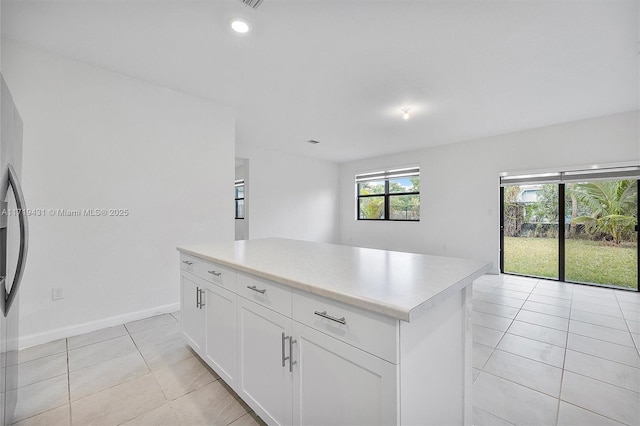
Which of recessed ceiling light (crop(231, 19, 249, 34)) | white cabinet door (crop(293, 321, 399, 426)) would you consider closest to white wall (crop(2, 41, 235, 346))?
recessed ceiling light (crop(231, 19, 249, 34))

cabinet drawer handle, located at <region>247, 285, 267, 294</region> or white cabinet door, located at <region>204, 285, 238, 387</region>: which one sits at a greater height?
cabinet drawer handle, located at <region>247, 285, 267, 294</region>

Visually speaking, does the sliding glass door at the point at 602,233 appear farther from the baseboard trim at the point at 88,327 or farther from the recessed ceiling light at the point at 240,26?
the baseboard trim at the point at 88,327

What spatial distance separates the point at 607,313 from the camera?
3000mm

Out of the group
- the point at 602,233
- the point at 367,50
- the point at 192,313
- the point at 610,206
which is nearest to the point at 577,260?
the point at 602,233

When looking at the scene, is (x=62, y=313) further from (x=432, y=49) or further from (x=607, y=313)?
(x=607, y=313)

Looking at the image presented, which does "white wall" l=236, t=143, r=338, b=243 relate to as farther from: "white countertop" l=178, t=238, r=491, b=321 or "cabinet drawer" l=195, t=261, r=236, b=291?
"white countertop" l=178, t=238, r=491, b=321

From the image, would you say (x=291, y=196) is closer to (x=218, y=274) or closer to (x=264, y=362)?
(x=218, y=274)

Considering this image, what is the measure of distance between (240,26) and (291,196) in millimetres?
4388

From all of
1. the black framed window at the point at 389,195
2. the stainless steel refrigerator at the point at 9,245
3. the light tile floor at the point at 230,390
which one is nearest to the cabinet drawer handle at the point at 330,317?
the light tile floor at the point at 230,390

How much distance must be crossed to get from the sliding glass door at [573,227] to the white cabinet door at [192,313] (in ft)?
16.8

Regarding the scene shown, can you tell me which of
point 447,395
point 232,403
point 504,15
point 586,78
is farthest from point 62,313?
point 586,78

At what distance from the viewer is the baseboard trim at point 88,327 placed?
223 cm

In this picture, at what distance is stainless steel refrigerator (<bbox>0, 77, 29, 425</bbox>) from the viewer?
3.90 feet

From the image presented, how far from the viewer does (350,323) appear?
945 millimetres
